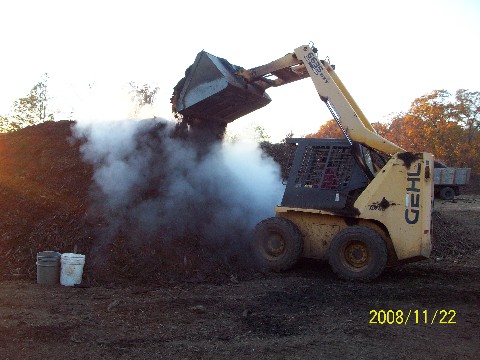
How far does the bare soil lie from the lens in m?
4.62

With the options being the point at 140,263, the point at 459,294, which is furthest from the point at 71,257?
the point at 459,294

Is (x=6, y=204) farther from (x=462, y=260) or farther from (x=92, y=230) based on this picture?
(x=462, y=260)

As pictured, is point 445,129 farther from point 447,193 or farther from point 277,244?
point 277,244

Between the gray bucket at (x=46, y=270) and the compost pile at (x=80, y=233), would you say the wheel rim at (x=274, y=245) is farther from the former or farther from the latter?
the gray bucket at (x=46, y=270)

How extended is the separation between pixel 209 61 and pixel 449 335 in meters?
6.64

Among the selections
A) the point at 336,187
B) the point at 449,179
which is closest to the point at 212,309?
the point at 336,187

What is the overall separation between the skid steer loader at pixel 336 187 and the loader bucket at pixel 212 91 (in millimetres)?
21

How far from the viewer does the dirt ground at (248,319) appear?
4.57 metres

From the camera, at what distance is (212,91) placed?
9305 mm

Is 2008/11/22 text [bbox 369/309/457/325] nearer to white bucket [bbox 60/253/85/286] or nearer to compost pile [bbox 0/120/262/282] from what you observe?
compost pile [bbox 0/120/262/282]

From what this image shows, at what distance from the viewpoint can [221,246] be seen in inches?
357

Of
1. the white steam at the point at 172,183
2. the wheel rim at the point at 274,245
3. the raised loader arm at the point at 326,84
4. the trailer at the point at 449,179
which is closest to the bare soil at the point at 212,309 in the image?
the wheel rim at the point at 274,245

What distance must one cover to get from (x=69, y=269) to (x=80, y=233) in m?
1.28

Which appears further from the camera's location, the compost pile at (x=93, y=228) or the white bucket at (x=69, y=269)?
the compost pile at (x=93, y=228)
